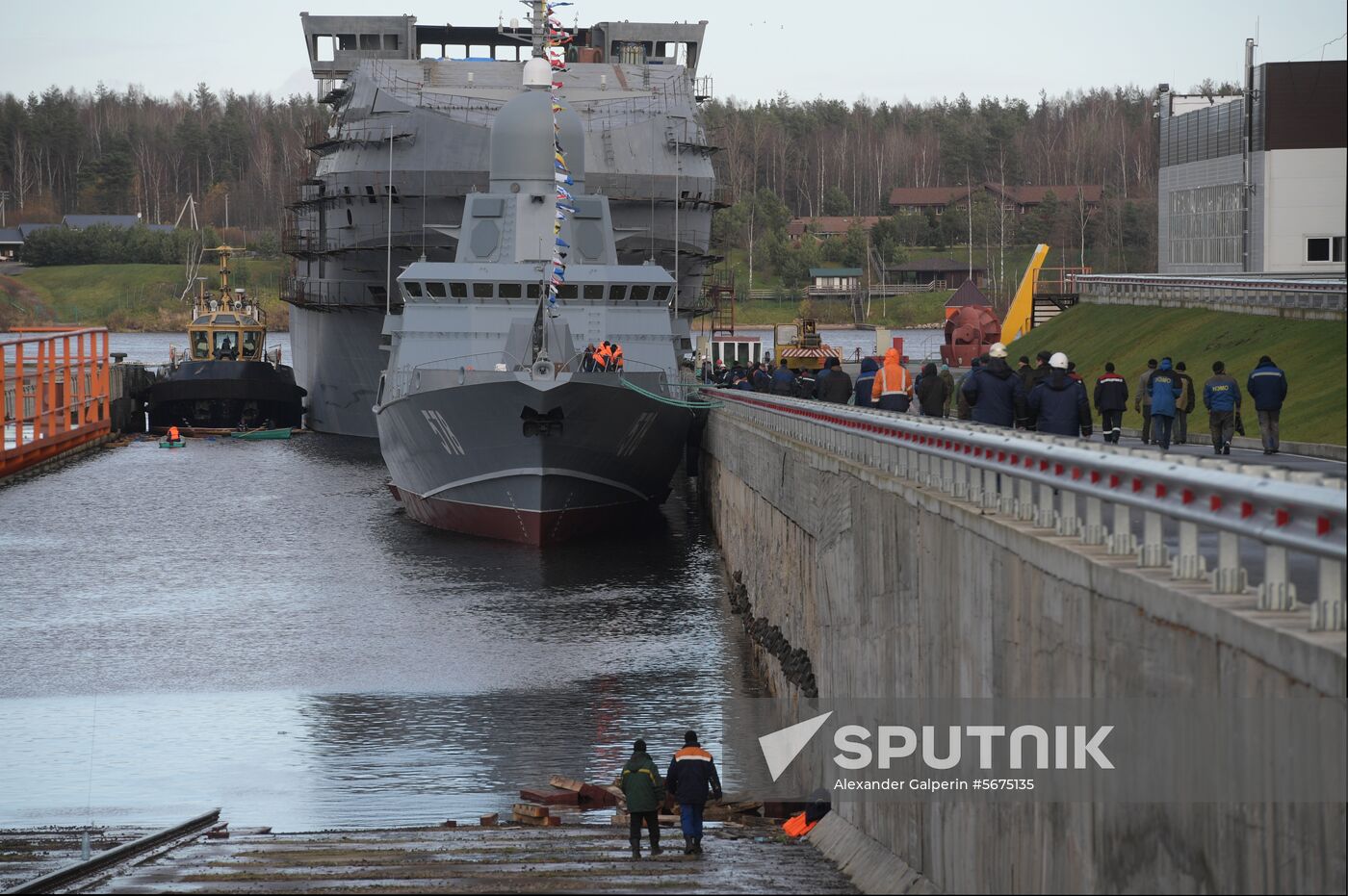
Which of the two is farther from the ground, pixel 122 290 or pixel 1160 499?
pixel 122 290

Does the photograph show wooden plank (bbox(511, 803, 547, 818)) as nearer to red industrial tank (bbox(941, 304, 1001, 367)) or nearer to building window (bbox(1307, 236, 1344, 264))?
building window (bbox(1307, 236, 1344, 264))

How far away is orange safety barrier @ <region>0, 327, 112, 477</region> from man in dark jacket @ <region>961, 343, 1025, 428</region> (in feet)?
173

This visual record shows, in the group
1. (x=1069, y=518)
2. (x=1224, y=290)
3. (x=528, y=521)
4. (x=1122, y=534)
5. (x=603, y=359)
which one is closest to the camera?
(x=1122, y=534)

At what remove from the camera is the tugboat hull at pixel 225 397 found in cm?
8575

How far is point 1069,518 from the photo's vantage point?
1097cm

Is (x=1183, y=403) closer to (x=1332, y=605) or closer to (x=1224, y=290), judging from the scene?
(x=1332, y=605)

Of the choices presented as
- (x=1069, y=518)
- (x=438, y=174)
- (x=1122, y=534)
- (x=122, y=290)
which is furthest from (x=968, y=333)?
(x=122, y=290)

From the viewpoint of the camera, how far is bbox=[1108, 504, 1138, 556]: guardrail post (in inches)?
382

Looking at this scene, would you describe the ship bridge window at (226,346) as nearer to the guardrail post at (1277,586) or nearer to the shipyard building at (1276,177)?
the shipyard building at (1276,177)

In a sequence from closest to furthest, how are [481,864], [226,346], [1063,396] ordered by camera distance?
[481,864] < [1063,396] < [226,346]

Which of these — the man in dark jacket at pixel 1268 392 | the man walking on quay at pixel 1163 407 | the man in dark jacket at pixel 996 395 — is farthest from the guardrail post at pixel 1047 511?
the man in dark jacket at pixel 1268 392

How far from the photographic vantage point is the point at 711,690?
27.9 meters

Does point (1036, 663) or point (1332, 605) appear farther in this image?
point (1036, 663)

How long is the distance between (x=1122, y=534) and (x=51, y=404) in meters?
71.0
